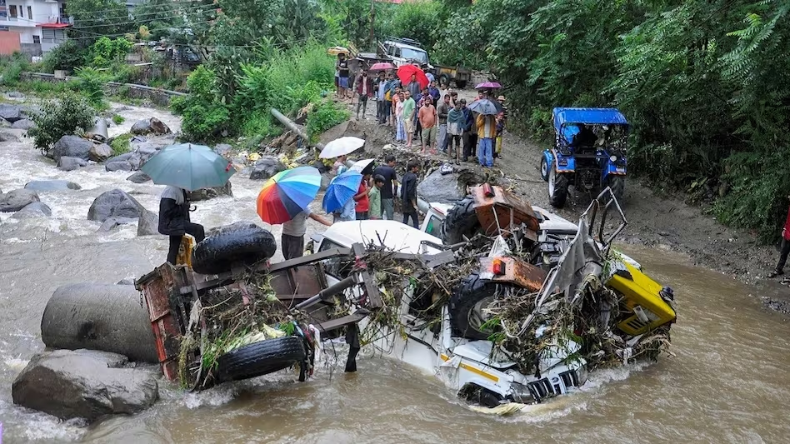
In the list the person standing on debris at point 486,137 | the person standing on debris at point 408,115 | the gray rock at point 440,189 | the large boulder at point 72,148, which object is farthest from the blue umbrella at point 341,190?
the large boulder at point 72,148

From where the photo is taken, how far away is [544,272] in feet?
22.6

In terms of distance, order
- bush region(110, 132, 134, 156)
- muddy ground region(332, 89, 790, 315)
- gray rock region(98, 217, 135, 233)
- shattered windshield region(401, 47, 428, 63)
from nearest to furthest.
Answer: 1. muddy ground region(332, 89, 790, 315)
2. gray rock region(98, 217, 135, 233)
3. bush region(110, 132, 134, 156)
4. shattered windshield region(401, 47, 428, 63)

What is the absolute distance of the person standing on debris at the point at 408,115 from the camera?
59.7 ft

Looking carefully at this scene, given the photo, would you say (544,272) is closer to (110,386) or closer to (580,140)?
(110,386)

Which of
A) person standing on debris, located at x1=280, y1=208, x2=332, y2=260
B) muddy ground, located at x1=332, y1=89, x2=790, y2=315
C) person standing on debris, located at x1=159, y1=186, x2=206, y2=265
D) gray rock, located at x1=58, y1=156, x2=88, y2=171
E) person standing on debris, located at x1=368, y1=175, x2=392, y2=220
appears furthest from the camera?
gray rock, located at x1=58, y1=156, x2=88, y2=171

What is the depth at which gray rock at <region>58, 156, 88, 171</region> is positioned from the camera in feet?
75.0

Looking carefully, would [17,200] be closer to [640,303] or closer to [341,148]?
[341,148]

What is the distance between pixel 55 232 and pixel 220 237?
9.83 metres

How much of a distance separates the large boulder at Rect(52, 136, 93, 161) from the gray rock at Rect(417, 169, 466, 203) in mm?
14432

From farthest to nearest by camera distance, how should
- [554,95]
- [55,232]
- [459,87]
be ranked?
[459,87]
[554,95]
[55,232]

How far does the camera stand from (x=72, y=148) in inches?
953

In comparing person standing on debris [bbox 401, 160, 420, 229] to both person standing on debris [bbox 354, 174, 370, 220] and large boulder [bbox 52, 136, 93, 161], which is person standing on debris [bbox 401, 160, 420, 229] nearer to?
person standing on debris [bbox 354, 174, 370, 220]

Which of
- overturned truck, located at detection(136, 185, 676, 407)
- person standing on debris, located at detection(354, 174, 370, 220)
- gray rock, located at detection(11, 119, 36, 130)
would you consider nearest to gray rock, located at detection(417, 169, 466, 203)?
person standing on debris, located at detection(354, 174, 370, 220)

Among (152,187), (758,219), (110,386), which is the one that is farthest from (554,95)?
(110,386)
